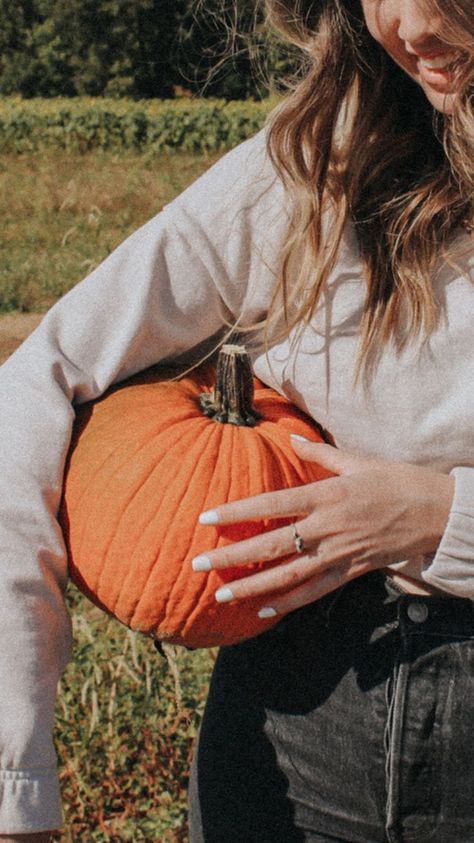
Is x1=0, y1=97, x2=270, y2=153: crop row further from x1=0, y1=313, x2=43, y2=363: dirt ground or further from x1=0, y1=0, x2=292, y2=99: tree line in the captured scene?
x1=0, y1=313, x2=43, y2=363: dirt ground

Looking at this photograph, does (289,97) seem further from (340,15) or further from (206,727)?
(206,727)

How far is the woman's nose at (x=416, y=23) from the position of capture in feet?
5.29

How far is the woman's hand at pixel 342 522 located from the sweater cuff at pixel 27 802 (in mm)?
383

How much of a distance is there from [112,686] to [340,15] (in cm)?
233

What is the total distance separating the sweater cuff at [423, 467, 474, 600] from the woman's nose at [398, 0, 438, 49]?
65 cm

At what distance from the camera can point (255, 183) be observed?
187 centimetres

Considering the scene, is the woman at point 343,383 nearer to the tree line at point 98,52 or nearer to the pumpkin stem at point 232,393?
the pumpkin stem at point 232,393

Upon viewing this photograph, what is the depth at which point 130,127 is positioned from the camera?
Result: 2789cm

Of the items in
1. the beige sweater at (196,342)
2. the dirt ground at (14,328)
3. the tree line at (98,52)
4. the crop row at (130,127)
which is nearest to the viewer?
the beige sweater at (196,342)

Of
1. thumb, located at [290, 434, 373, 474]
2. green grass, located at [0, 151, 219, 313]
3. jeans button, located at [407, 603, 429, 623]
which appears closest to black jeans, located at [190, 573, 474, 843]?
jeans button, located at [407, 603, 429, 623]

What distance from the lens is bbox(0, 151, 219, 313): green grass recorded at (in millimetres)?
12250

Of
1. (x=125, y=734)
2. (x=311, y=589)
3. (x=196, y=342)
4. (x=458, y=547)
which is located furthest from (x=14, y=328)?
(x=458, y=547)

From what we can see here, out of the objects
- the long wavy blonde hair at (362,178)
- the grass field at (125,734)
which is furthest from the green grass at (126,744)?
the long wavy blonde hair at (362,178)

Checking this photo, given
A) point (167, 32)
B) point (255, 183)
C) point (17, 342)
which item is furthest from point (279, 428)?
point (167, 32)
